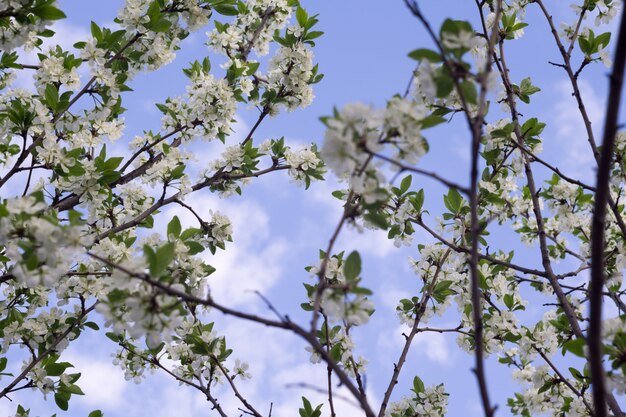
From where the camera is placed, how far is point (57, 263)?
2055 mm

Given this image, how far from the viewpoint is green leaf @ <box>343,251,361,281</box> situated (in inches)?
72.6

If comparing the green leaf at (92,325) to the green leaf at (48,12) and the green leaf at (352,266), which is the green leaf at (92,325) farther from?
the green leaf at (352,266)

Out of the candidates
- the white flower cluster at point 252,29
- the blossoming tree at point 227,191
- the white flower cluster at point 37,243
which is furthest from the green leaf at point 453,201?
the white flower cluster at point 37,243

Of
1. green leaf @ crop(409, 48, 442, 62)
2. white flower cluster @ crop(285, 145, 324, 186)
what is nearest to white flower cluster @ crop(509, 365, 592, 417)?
white flower cluster @ crop(285, 145, 324, 186)

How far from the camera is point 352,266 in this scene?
185 cm

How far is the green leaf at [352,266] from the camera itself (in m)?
1.84

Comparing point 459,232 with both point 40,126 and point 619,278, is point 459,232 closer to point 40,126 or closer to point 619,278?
point 619,278

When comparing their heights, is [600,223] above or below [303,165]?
below

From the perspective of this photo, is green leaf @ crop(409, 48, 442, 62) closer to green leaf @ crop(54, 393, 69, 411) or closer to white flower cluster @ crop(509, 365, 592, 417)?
white flower cluster @ crop(509, 365, 592, 417)

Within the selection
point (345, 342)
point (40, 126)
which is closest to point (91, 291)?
point (40, 126)

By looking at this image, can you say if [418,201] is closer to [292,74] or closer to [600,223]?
[292,74]

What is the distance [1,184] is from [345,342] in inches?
89.8

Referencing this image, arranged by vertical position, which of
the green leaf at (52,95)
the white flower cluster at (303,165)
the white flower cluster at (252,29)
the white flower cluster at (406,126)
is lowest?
the white flower cluster at (406,126)

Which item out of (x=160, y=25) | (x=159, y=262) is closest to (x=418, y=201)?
(x=160, y=25)
